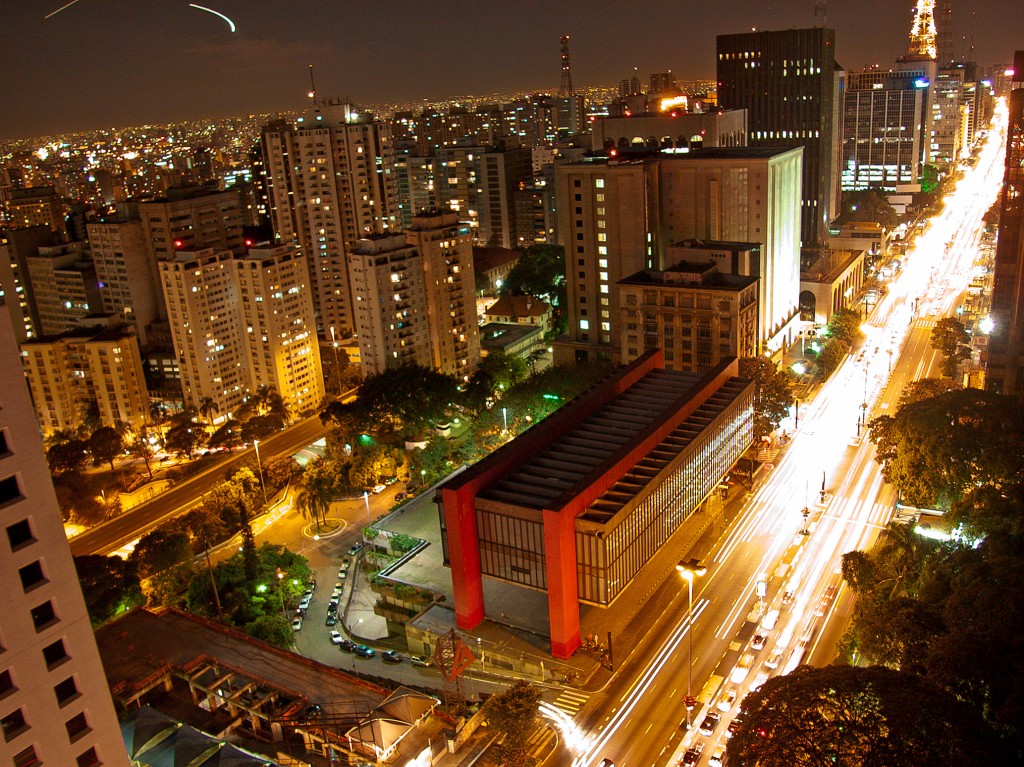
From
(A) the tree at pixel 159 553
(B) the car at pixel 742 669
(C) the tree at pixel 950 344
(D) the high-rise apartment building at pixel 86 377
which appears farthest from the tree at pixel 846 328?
(D) the high-rise apartment building at pixel 86 377

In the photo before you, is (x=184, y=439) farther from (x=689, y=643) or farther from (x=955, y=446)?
(x=955, y=446)

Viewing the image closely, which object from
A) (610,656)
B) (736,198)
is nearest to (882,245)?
(736,198)

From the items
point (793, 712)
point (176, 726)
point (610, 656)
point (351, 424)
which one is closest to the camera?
point (793, 712)

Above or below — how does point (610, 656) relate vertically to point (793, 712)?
below

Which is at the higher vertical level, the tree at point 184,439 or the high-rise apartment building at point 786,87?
the high-rise apartment building at point 786,87

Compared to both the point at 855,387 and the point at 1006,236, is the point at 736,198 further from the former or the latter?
the point at 1006,236

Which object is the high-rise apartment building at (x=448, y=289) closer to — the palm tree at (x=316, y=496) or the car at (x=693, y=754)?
the palm tree at (x=316, y=496)

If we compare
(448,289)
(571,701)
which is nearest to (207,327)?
(448,289)
